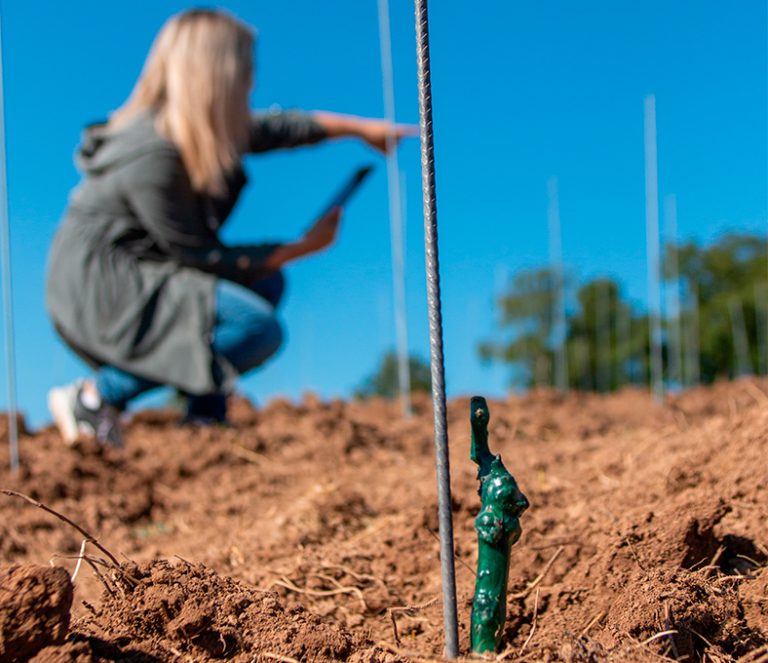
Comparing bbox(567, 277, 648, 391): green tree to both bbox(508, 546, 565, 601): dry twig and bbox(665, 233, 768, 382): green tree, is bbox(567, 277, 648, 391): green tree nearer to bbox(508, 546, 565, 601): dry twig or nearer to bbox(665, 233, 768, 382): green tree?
bbox(665, 233, 768, 382): green tree

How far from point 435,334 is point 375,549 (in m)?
0.76

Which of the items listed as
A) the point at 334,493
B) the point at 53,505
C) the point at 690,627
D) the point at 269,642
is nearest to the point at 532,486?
the point at 334,493

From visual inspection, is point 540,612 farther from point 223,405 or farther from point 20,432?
point 20,432

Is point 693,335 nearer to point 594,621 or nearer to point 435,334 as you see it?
point 594,621

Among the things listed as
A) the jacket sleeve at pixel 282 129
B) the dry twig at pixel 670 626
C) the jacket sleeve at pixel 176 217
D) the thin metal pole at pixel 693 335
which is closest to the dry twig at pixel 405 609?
the dry twig at pixel 670 626

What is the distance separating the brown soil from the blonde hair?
1233 mm

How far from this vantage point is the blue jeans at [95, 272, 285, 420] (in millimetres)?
3666

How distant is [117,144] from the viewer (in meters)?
3.84

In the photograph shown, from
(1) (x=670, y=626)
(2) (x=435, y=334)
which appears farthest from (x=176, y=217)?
(1) (x=670, y=626)

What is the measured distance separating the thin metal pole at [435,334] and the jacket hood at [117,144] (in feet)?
9.59

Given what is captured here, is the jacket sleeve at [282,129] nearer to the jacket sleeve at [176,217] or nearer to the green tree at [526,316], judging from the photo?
the jacket sleeve at [176,217]

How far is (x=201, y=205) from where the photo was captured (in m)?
3.88

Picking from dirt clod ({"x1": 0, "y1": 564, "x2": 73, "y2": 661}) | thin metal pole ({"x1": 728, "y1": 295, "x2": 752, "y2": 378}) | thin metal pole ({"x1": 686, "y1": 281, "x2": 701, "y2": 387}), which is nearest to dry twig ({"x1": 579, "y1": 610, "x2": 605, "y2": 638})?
dirt clod ({"x1": 0, "y1": 564, "x2": 73, "y2": 661})

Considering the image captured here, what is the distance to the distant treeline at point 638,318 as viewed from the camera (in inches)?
957
